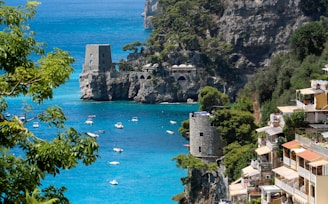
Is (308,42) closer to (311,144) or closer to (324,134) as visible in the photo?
(324,134)

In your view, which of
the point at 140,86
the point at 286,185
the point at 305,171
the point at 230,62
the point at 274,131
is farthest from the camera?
the point at 230,62

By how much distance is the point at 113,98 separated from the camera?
94.9 meters

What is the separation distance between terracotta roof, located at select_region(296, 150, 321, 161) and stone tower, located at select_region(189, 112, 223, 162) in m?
20.9

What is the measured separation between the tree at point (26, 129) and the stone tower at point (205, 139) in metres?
35.0

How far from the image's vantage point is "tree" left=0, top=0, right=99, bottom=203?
10.1 metres

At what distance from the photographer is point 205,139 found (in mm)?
46062

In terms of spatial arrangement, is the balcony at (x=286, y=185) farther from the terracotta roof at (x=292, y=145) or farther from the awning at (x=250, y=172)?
the awning at (x=250, y=172)

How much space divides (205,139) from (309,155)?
21844mm

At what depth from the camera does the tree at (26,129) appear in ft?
33.0

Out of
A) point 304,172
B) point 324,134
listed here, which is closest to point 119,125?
point 324,134

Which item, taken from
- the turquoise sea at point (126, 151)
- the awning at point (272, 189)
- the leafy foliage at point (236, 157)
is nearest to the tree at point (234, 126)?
the leafy foliage at point (236, 157)

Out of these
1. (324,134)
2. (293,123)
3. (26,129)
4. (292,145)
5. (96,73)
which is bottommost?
(96,73)

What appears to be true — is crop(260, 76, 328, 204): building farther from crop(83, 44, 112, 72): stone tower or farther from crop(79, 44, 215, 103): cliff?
crop(83, 44, 112, 72): stone tower

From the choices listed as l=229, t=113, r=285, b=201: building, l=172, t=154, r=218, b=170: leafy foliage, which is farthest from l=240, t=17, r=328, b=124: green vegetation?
l=229, t=113, r=285, b=201: building
